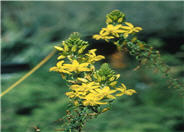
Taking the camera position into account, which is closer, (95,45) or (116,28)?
(116,28)

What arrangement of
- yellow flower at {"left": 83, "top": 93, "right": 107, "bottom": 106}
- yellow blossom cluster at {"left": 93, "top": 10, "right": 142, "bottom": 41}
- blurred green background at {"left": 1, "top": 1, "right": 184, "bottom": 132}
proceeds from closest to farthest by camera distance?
yellow flower at {"left": 83, "top": 93, "right": 107, "bottom": 106} → yellow blossom cluster at {"left": 93, "top": 10, "right": 142, "bottom": 41} → blurred green background at {"left": 1, "top": 1, "right": 184, "bottom": 132}

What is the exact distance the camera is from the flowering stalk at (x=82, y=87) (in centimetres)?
66

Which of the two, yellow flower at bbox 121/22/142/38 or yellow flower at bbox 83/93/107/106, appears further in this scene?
yellow flower at bbox 121/22/142/38

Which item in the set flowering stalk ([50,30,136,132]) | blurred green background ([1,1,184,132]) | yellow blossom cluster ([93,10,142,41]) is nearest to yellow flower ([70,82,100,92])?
flowering stalk ([50,30,136,132])

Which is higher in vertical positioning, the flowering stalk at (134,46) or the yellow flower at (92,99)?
the flowering stalk at (134,46)

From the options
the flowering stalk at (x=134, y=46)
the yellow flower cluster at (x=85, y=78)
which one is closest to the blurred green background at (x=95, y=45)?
the flowering stalk at (x=134, y=46)

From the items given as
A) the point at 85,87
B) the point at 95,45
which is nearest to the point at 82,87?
the point at 85,87

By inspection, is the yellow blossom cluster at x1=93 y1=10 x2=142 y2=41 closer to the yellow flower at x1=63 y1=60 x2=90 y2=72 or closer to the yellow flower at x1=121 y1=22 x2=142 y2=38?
the yellow flower at x1=121 y1=22 x2=142 y2=38

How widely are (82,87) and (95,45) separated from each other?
0.84 meters

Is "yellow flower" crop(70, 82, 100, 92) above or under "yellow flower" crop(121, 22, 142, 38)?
under

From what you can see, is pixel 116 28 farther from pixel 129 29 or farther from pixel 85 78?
pixel 85 78

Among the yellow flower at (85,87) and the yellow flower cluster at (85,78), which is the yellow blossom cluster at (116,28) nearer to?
the yellow flower cluster at (85,78)

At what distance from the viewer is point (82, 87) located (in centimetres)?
67

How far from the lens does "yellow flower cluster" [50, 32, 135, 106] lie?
66 centimetres
